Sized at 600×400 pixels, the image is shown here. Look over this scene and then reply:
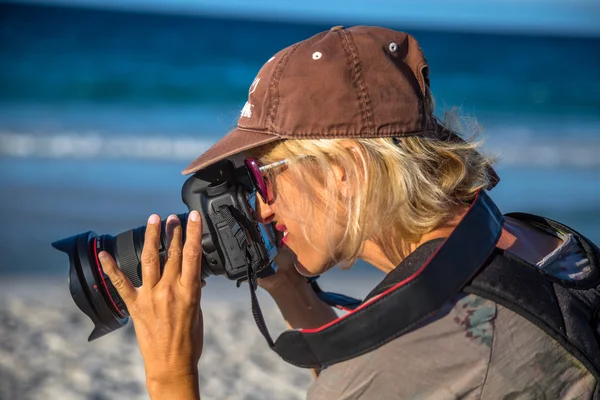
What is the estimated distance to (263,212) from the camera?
168 centimetres

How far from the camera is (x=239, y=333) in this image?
3406mm

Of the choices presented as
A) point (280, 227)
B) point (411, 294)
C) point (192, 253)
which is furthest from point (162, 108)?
point (411, 294)

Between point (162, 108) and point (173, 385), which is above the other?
point (162, 108)

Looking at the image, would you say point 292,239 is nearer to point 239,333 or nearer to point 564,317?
point 564,317

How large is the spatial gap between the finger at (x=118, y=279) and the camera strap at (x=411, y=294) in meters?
0.43

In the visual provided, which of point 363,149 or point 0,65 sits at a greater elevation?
point 0,65

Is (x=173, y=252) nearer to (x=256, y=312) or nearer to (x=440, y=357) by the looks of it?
(x=256, y=312)

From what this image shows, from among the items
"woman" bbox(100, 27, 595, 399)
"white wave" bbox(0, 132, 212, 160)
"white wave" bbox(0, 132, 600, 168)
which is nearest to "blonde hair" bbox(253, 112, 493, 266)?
"woman" bbox(100, 27, 595, 399)

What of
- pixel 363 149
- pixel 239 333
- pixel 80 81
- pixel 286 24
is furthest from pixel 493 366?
pixel 286 24

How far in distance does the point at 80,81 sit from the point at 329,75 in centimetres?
1129

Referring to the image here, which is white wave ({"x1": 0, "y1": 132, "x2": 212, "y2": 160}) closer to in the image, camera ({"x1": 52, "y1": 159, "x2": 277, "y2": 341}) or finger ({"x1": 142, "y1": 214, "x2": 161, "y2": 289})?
camera ({"x1": 52, "y1": 159, "x2": 277, "y2": 341})

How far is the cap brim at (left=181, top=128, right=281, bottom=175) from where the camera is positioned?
1.55 meters

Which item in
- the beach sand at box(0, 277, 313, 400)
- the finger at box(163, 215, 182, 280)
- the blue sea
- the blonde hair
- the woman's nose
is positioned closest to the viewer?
the blonde hair

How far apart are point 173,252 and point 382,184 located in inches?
18.1
